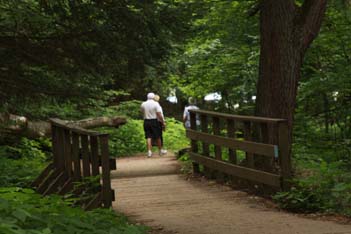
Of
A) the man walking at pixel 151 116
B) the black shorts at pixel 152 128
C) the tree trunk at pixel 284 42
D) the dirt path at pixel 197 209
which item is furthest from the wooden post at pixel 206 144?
the black shorts at pixel 152 128

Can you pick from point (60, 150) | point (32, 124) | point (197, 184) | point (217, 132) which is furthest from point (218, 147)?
point (32, 124)

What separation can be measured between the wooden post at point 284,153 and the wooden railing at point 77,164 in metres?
2.42

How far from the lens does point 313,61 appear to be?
14.3 meters

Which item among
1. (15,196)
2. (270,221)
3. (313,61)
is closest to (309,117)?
(313,61)

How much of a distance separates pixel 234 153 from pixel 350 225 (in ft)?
11.9

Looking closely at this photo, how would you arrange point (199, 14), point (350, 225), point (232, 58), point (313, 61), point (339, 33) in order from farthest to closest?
point (232, 58) → point (313, 61) → point (339, 33) → point (199, 14) → point (350, 225)

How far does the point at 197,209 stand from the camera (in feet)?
26.4

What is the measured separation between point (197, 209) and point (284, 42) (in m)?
2.98

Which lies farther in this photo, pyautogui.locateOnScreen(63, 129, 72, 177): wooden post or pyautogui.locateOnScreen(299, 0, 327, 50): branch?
pyautogui.locateOnScreen(63, 129, 72, 177): wooden post

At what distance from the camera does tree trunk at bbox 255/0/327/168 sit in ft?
29.5

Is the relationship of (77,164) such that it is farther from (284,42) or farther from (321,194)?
(321,194)

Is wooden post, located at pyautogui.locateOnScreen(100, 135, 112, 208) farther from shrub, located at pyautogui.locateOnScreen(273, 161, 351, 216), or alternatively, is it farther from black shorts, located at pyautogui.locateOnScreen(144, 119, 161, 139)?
black shorts, located at pyautogui.locateOnScreen(144, 119, 161, 139)

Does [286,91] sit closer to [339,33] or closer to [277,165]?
[277,165]

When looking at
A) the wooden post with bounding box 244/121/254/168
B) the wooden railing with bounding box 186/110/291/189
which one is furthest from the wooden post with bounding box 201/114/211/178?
the wooden post with bounding box 244/121/254/168
